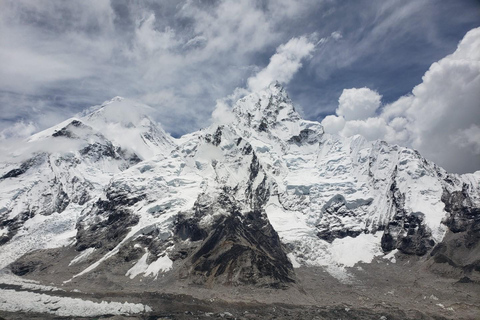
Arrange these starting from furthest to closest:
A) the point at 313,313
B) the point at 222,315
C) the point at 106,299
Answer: the point at 106,299 → the point at 313,313 → the point at 222,315

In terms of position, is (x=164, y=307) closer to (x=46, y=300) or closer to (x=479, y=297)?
(x=46, y=300)

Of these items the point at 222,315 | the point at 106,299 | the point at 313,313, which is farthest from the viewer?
the point at 106,299

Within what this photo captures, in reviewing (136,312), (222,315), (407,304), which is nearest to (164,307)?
(136,312)

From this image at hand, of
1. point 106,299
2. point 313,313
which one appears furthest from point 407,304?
point 106,299

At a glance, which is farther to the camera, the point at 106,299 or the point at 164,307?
the point at 106,299

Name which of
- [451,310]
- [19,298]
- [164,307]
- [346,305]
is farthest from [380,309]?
[19,298]

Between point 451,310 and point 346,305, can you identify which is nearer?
point 451,310

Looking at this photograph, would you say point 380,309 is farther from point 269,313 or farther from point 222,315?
point 222,315
